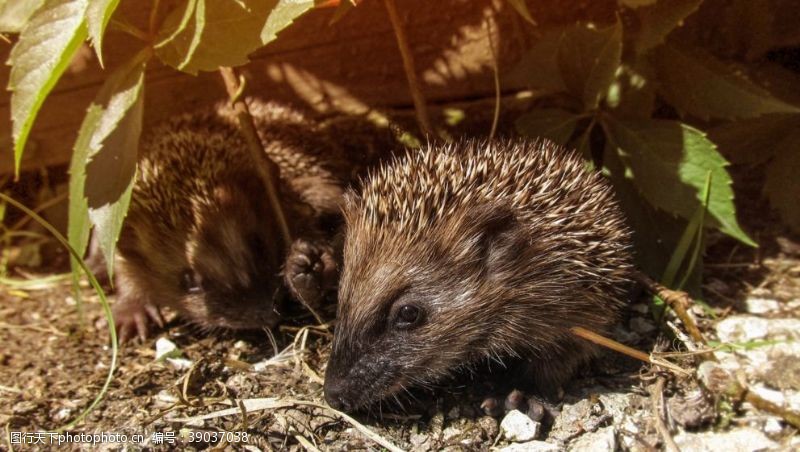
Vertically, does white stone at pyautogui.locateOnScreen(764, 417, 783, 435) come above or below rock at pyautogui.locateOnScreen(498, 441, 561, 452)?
above

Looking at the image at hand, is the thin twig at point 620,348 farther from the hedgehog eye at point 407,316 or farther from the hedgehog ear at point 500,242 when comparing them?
the hedgehog eye at point 407,316

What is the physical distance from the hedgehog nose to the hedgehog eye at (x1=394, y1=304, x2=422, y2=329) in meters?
0.25

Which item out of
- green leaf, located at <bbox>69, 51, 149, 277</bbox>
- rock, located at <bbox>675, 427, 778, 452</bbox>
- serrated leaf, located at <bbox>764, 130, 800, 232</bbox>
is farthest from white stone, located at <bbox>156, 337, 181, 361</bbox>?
serrated leaf, located at <bbox>764, 130, 800, 232</bbox>

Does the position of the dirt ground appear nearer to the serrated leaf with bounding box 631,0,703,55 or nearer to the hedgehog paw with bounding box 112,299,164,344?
the hedgehog paw with bounding box 112,299,164,344

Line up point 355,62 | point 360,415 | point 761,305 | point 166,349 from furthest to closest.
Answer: point 355,62 < point 166,349 < point 761,305 < point 360,415

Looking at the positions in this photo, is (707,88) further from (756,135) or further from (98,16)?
(98,16)

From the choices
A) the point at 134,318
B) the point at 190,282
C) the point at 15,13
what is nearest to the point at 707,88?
the point at 190,282

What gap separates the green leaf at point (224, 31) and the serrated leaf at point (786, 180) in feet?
6.44

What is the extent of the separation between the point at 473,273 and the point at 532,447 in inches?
21.6

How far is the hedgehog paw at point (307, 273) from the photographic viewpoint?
268 centimetres

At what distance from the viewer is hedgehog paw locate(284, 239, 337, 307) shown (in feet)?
8.80

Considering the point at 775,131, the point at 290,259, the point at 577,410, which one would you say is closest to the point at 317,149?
the point at 290,259

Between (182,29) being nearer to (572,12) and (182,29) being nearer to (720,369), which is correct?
(572,12)

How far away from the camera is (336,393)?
2.13m
